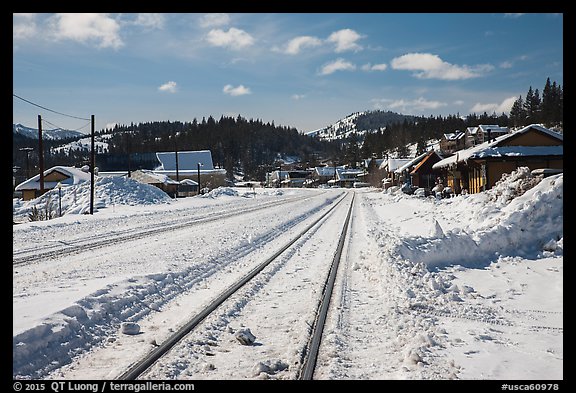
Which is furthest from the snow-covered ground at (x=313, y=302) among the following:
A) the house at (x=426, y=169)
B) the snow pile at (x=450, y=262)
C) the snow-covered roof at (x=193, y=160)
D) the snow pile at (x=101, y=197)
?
the snow-covered roof at (x=193, y=160)

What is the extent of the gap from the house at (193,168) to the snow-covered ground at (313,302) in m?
87.2

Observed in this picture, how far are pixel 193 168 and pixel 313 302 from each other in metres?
117

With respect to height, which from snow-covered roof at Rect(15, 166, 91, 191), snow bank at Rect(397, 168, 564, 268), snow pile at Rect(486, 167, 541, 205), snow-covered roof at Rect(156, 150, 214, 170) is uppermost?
snow-covered roof at Rect(156, 150, 214, 170)

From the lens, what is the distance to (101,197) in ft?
136

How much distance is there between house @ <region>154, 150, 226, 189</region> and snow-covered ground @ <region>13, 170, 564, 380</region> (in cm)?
8725

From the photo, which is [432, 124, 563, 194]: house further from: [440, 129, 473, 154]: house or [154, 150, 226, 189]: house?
[154, 150, 226, 189]: house

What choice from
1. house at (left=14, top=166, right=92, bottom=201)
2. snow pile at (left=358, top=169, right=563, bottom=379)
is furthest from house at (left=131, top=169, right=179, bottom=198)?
snow pile at (left=358, top=169, right=563, bottom=379)

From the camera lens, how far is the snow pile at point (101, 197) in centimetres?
3925

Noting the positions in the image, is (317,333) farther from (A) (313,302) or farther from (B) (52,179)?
(B) (52,179)

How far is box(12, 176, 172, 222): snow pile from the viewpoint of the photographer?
1545 inches
